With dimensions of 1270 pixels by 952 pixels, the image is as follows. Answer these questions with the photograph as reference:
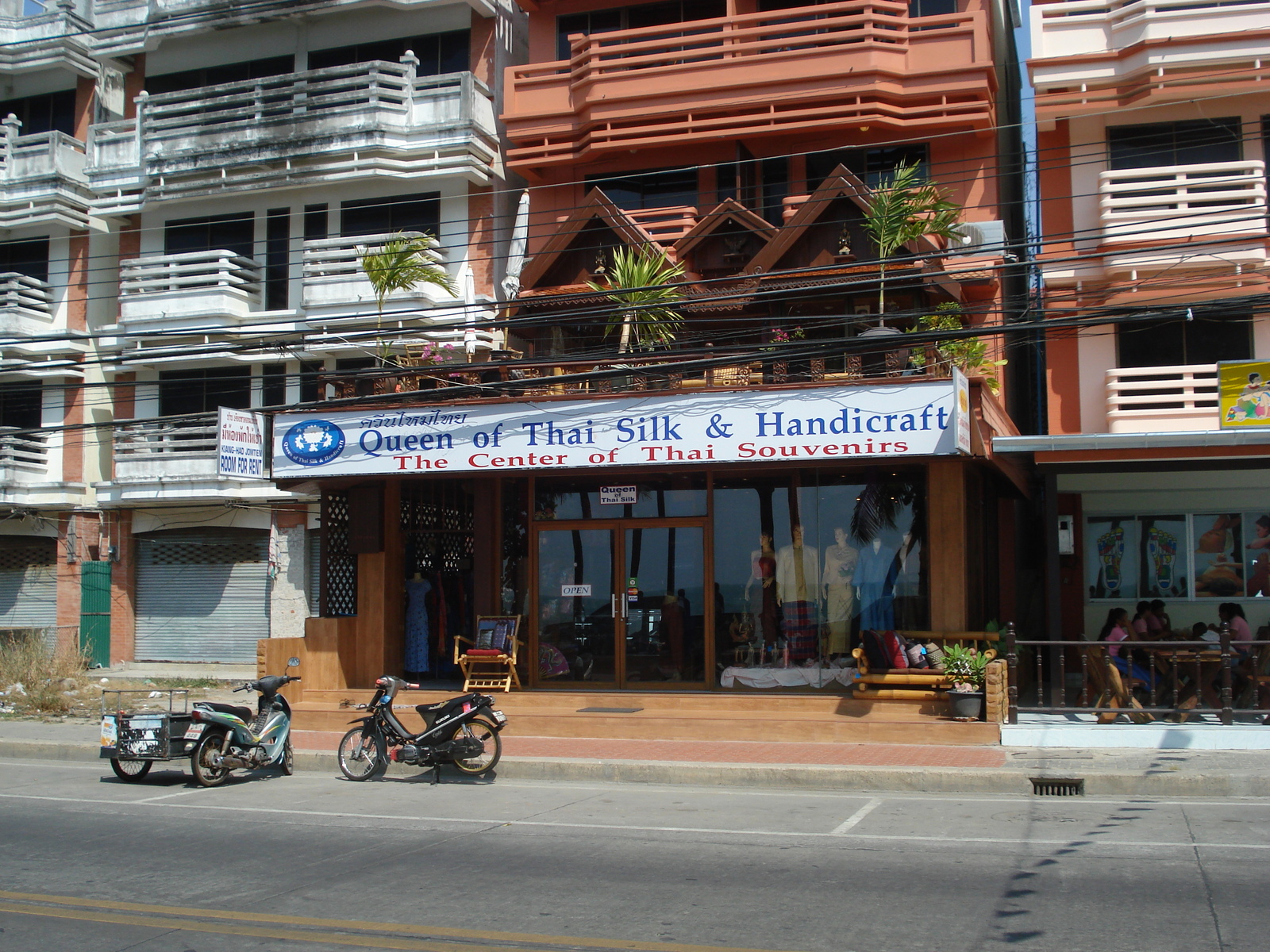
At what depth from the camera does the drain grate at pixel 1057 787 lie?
11.4m

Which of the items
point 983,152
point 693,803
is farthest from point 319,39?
point 693,803

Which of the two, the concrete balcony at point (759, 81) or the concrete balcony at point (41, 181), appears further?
the concrete balcony at point (41, 181)

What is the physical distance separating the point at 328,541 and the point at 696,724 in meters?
6.72

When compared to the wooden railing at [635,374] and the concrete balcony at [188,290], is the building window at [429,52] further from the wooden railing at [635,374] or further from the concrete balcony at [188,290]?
the wooden railing at [635,374]

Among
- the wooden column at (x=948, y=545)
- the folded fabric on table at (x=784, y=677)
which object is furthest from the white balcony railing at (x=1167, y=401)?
the folded fabric on table at (x=784, y=677)

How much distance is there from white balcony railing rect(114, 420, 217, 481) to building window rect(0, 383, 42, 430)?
3001mm

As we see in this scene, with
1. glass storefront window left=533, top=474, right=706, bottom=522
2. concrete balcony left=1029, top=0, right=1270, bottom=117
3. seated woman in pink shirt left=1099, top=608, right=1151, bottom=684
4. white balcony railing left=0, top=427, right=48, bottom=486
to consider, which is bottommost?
seated woman in pink shirt left=1099, top=608, right=1151, bottom=684

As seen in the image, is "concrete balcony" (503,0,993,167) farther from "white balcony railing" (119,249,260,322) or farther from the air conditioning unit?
"white balcony railing" (119,249,260,322)

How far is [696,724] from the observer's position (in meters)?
14.5

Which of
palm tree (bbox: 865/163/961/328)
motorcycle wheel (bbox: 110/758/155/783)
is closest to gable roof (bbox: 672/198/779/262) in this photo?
palm tree (bbox: 865/163/961/328)

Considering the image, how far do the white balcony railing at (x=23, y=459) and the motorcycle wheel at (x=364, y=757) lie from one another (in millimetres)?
15850

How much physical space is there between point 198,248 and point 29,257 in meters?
4.81

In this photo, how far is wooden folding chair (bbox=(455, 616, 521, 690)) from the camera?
54.6ft

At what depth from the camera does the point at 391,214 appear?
23.8m
